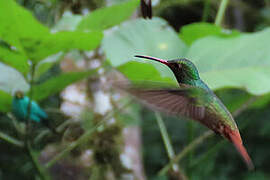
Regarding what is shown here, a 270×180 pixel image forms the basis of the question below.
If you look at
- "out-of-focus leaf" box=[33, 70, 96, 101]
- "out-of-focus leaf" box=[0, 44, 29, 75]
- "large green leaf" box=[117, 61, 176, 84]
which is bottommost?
"out-of-focus leaf" box=[33, 70, 96, 101]

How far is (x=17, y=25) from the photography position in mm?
821

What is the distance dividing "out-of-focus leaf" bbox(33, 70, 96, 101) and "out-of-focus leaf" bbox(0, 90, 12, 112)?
70 millimetres

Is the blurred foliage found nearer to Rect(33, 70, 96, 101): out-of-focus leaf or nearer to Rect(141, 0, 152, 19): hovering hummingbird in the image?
Rect(33, 70, 96, 101): out-of-focus leaf

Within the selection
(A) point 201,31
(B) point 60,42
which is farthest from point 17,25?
(A) point 201,31

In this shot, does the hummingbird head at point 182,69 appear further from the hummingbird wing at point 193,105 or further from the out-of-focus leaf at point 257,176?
the out-of-focus leaf at point 257,176

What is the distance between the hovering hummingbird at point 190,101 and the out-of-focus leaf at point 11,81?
2.98ft

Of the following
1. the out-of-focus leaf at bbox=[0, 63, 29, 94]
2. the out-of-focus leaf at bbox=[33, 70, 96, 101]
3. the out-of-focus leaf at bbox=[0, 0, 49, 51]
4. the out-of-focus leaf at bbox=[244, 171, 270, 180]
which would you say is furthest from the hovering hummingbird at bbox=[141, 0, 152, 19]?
the out-of-focus leaf at bbox=[244, 171, 270, 180]

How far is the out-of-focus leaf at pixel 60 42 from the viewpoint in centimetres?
88

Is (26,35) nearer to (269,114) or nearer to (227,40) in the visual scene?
(227,40)

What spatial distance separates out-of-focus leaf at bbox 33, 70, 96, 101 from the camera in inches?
47.8

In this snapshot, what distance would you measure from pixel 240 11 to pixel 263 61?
12.4 ft

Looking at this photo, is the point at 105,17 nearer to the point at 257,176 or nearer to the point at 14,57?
the point at 14,57

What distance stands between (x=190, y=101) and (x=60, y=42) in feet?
1.60

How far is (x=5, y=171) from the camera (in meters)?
2.04
